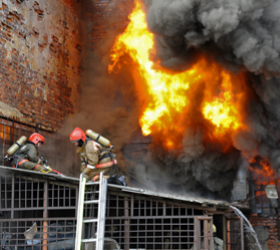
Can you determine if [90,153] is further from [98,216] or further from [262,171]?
[262,171]

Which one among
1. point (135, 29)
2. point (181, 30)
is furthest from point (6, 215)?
point (135, 29)

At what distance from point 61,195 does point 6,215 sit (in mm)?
1377

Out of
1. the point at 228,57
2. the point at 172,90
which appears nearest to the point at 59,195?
the point at 172,90

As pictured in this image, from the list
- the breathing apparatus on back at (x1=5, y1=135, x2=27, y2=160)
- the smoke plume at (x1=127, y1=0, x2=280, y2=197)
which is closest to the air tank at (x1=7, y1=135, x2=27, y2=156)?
the breathing apparatus on back at (x1=5, y1=135, x2=27, y2=160)

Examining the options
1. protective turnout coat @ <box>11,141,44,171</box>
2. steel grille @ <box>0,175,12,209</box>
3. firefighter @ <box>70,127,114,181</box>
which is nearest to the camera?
steel grille @ <box>0,175,12,209</box>

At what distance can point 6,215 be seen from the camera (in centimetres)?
1151

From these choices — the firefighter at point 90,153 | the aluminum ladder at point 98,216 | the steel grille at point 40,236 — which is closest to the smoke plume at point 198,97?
the firefighter at point 90,153

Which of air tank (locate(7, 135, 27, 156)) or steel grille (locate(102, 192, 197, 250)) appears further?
air tank (locate(7, 135, 27, 156))

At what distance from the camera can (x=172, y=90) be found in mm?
15609

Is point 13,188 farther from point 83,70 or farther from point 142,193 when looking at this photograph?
point 83,70

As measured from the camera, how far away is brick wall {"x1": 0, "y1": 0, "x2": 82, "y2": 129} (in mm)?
12641

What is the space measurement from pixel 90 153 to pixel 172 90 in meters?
5.01

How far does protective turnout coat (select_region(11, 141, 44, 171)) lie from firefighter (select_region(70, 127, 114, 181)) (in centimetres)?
109

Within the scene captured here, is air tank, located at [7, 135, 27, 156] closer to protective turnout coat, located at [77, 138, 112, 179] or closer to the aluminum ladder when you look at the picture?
protective turnout coat, located at [77, 138, 112, 179]
